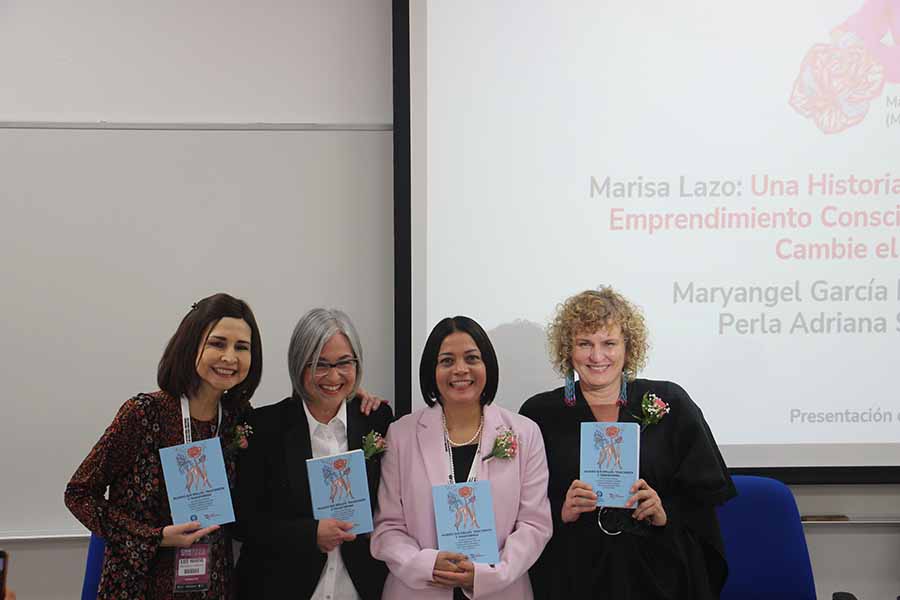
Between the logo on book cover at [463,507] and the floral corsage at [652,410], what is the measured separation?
581 mm

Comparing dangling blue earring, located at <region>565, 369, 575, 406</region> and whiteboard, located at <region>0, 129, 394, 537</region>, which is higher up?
whiteboard, located at <region>0, 129, 394, 537</region>

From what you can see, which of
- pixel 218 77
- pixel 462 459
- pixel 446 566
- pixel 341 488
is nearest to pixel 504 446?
pixel 462 459

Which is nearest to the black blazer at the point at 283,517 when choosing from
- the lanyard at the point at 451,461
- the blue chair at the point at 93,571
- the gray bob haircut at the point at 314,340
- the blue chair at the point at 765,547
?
the gray bob haircut at the point at 314,340

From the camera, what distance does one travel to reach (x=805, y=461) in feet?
10.7

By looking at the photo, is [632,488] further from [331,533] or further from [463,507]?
[331,533]

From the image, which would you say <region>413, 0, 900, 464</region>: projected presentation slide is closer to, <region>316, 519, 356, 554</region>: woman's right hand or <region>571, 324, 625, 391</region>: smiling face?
<region>571, 324, 625, 391</region>: smiling face

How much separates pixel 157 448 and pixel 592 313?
132 cm

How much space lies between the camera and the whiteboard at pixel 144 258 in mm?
3287

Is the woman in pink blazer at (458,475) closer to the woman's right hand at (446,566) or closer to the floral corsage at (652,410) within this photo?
the woman's right hand at (446,566)

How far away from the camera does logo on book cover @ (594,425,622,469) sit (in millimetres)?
2426

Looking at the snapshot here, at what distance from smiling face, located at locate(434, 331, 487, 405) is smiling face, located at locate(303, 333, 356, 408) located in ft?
0.87

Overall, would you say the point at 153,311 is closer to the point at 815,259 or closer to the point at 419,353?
the point at 419,353

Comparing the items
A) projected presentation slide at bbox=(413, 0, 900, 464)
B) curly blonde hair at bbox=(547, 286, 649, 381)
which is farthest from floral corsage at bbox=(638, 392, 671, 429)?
projected presentation slide at bbox=(413, 0, 900, 464)

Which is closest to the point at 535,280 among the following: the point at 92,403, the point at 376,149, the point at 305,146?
the point at 376,149
